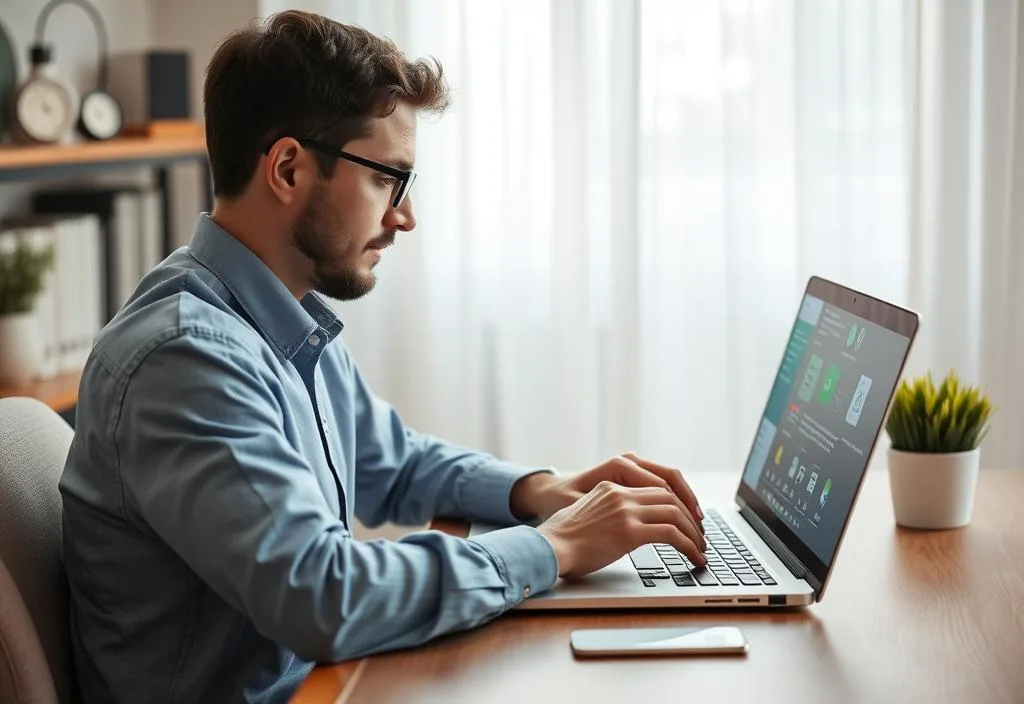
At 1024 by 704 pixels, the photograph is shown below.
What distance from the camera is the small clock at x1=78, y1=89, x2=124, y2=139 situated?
8.14ft

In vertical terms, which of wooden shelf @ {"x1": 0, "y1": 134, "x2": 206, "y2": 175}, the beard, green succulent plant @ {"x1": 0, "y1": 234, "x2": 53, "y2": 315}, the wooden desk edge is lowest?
the wooden desk edge

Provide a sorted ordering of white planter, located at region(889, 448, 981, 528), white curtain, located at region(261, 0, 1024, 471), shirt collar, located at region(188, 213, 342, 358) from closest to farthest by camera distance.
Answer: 1. shirt collar, located at region(188, 213, 342, 358)
2. white planter, located at region(889, 448, 981, 528)
3. white curtain, located at region(261, 0, 1024, 471)

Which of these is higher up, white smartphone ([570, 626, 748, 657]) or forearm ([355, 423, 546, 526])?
forearm ([355, 423, 546, 526])

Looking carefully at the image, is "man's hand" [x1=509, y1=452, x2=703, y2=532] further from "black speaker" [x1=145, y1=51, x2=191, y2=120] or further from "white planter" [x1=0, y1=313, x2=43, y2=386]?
"black speaker" [x1=145, y1=51, x2=191, y2=120]

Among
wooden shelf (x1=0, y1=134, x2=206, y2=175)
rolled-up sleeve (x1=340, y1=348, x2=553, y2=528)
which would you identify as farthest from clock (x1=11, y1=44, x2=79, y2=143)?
rolled-up sleeve (x1=340, y1=348, x2=553, y2=528)

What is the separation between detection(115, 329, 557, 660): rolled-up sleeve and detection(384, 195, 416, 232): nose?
0.95 ft

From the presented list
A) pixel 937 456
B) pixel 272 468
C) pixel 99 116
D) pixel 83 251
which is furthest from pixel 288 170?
pixel 99 116

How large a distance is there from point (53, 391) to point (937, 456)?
60.4 inches

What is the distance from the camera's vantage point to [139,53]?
2.66 meters

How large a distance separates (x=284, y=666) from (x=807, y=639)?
500 millimetres

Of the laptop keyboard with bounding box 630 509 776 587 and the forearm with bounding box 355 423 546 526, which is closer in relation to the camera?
the laptop keyboard with bounding box 630 509 776 587

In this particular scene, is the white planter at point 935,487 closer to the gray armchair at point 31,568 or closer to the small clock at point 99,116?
the gray armchair at point 31,568

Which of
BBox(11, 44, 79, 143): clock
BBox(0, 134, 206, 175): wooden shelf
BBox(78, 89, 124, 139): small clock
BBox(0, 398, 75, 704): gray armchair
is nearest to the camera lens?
BBox(0, 398, 75, 704): gray armchair

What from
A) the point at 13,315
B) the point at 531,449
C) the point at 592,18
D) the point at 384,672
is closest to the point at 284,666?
the point at 384,672
